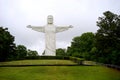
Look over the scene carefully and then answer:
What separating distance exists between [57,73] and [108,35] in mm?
16029

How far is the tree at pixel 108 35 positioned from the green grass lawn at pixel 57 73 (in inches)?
322

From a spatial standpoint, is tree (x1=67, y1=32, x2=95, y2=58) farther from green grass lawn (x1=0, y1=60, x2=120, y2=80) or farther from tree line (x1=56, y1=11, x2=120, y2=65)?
green grass lawn (x1=0, y1=60, x2=120, y2=80)

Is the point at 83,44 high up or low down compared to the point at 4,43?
up

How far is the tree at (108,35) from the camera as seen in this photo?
5201 cm

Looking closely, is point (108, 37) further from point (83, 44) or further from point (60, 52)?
point (60, 52)

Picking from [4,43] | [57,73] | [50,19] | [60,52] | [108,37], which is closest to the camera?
[57,73]

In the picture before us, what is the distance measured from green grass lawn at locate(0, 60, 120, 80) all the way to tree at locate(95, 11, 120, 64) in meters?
8.17

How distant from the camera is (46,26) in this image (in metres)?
75.5

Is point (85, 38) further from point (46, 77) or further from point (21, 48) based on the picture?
point (46, 77)

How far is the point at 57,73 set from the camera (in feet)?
133

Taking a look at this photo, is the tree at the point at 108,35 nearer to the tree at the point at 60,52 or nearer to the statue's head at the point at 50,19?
→ the statue's head at the point at 50,19

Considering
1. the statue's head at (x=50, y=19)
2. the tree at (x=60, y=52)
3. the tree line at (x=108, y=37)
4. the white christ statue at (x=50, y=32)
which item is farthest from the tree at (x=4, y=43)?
the tree at (x=60, y=52)

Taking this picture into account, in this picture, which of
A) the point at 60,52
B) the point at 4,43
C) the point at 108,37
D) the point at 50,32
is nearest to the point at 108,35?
the point at 108,37

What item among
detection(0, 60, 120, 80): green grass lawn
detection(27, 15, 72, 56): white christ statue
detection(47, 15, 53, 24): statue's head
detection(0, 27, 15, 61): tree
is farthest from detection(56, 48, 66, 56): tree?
detection(0, 60, 120, 80): green grass lawn
